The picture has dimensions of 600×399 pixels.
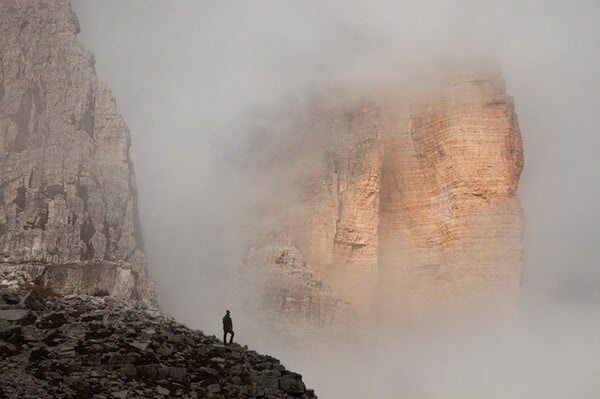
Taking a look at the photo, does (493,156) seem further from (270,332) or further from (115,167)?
(115,167)

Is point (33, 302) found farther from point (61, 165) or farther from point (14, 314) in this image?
point (61, 165)

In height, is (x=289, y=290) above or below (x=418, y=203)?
below

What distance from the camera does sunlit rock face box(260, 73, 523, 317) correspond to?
74.5m

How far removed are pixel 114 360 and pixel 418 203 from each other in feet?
183

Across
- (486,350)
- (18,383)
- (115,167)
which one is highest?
(115,167)

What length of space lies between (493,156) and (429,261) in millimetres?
13044

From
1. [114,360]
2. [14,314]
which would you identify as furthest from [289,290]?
[114,360]

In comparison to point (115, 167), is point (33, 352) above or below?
below

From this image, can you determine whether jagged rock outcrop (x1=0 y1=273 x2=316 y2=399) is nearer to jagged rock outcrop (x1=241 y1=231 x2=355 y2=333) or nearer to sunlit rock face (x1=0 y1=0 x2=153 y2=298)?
sunlit rock face (x1=0 y1=0 x2=153 y2=298)

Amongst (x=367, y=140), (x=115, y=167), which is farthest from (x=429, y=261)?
(x=115, y=167)

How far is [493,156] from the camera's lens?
76.7 metres

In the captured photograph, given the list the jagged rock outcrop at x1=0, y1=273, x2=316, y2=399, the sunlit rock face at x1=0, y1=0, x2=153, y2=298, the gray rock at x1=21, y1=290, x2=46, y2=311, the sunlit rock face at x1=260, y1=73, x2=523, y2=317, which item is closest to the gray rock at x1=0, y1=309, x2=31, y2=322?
the jagged rock outcrop at x1=0, y1=273, x2=316, y2=399

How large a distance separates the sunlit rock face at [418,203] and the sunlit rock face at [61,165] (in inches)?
958

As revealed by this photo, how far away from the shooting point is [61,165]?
172ft
